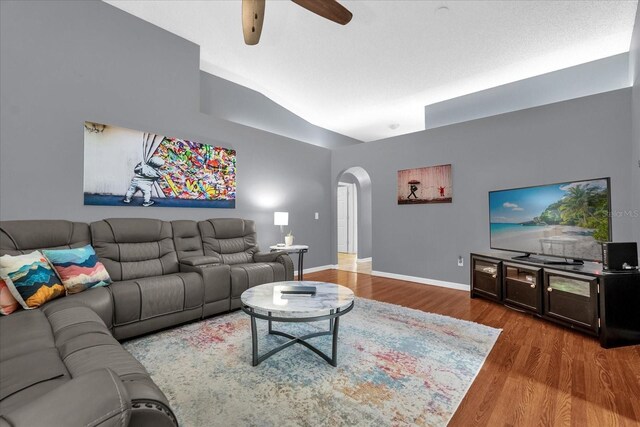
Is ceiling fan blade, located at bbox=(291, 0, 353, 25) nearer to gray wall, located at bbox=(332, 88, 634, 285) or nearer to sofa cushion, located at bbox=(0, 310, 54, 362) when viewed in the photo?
sofa cushion, located at bbox=(0, 310, 54, 362)

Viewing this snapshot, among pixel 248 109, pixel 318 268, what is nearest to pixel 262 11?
pixel 248 109

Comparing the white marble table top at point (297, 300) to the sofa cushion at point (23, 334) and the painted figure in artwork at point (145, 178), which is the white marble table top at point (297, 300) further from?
the painted figure in artwork at point (145, 178)

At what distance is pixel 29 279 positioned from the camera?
189cm

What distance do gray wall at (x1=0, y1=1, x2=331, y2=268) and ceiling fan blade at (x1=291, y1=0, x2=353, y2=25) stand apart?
2.35 meters

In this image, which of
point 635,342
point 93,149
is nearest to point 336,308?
point 635,342

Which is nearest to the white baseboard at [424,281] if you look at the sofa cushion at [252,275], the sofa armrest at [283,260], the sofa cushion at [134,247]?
the sofa armrest at [283,260]

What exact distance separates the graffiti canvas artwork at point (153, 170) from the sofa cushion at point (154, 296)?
4.16 feet

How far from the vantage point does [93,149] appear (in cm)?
303

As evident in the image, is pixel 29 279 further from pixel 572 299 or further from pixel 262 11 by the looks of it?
pixel 572 299

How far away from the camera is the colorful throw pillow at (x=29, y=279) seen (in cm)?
184

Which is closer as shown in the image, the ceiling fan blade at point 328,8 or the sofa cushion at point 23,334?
the sofa cushion at point 23,334

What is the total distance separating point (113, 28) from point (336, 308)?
382cm

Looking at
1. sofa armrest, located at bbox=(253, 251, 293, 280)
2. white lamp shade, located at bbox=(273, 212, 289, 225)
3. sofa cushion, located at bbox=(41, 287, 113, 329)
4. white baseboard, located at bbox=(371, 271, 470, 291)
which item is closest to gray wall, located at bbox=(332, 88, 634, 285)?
white baseboard, located at bbox=(371, 271, 470, 291)

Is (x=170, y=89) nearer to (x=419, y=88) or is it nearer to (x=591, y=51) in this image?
(x=419, y=88)
